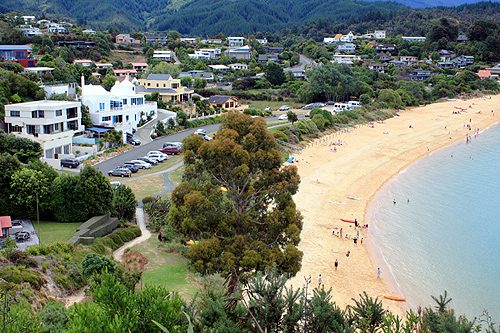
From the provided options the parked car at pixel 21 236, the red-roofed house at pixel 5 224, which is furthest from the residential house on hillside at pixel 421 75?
the red-roofed house at pixel 5 224

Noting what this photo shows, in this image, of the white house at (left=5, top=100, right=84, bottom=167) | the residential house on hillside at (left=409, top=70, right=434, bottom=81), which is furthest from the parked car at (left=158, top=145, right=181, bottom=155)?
the residential house on hillside at (left=409, top=70, right=434, bottom=81)

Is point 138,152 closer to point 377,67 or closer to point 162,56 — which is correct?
point 162,56

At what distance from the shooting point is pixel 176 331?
29.2ft

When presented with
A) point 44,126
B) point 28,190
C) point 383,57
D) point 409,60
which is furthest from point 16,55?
point 409,60

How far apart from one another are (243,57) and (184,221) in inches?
4379

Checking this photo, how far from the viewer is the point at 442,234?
27375mm

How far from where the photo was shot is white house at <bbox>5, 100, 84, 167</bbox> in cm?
3388

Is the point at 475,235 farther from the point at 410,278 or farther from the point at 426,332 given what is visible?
the point at 426,332

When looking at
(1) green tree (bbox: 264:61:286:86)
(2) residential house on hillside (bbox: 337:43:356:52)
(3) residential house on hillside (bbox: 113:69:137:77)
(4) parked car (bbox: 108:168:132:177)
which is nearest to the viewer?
(4) parked car (bbox: 108:168:132:177)

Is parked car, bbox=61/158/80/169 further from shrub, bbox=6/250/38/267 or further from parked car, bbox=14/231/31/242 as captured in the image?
shrub, bbox=6/250/38/267

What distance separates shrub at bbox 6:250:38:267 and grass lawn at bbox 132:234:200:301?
4280mm

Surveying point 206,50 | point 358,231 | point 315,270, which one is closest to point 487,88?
point 206,50

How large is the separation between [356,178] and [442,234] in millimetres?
11450

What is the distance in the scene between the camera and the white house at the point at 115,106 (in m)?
42.9
